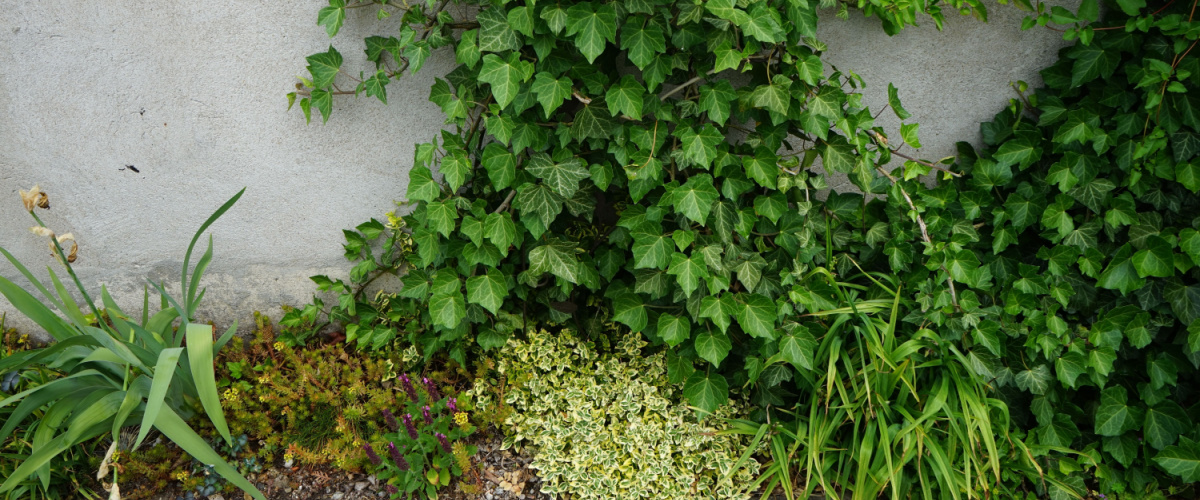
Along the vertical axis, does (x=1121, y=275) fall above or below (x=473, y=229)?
below

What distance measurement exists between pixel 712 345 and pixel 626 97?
0.88 meters

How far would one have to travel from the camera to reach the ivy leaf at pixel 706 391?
2486 millimetres

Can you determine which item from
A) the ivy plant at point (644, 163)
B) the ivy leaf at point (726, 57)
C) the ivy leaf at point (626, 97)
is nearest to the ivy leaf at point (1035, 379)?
the ivy plant at point (644, 163)

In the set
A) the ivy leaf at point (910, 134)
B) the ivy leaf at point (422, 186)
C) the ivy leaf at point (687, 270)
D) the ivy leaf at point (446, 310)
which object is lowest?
the ivy leaf at point (446, 310)

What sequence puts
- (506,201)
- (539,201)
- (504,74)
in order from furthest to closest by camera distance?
1. (506,201)
2. (539,201)
3. (504,74)

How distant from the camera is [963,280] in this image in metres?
2.42

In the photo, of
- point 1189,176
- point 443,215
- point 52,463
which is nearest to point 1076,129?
point 1189,176

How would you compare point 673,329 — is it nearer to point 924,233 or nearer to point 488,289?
point 488,289

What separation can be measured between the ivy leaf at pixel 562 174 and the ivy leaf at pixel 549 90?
203 mm

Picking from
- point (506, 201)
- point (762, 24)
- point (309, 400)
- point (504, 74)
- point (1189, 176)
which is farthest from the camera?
point (309, 400)

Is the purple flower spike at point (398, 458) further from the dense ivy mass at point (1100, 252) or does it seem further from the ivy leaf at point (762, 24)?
the dense ivy mass at point (1100, 252)

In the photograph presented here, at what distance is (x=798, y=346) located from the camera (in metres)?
2.37

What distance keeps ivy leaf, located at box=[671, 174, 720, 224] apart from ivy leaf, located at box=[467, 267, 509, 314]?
2.21 ft

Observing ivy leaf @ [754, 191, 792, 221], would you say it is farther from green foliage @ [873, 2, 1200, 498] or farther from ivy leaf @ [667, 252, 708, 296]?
green foliage @ [873, 2, 1200, 498]
